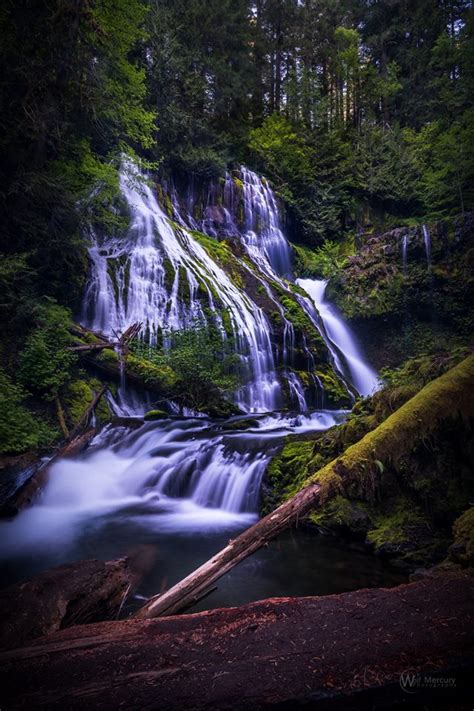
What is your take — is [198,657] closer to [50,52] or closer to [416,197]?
[50,52]

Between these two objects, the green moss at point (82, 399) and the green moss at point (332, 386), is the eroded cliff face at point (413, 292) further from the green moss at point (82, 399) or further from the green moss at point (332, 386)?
the green moss at point (82, 399)

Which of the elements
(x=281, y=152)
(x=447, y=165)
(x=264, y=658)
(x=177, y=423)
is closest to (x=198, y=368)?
(x=177, y=423)

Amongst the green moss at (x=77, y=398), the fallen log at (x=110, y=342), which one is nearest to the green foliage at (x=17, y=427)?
the green moss at (x=77, y=398)

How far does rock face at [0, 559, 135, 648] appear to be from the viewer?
2395mm


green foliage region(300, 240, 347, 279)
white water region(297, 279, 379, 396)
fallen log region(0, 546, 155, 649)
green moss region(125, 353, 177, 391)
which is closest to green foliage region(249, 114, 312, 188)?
green foliage region(300, 240, 347, 279)

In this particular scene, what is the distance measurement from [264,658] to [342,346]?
14.7 meters

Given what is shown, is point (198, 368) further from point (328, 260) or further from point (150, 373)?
point (328, 260)

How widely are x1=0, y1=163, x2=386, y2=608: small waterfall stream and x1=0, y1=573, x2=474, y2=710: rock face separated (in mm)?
2710

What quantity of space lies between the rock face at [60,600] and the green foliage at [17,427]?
140 inches

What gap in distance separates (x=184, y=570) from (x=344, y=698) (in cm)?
330

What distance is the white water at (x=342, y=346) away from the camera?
14.0 metres

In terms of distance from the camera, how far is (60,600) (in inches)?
109

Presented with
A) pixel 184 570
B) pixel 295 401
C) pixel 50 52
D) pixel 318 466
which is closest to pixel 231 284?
pixel 295 401

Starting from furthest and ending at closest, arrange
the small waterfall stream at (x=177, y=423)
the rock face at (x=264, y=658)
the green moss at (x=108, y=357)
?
the green moss at (x=108, y=357) → the small waterfall stream at (x=177, y=423) → the rock face at (x=264, y=658)
